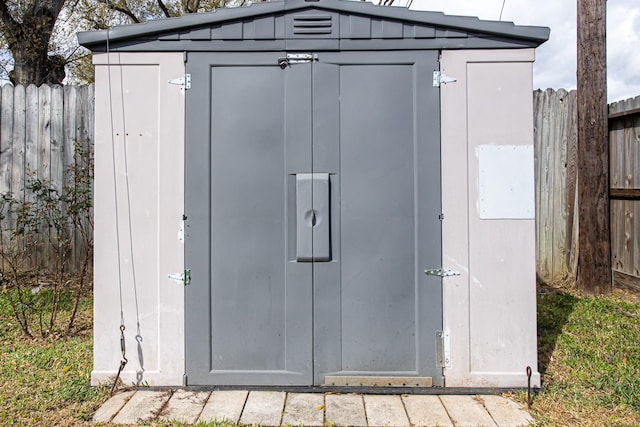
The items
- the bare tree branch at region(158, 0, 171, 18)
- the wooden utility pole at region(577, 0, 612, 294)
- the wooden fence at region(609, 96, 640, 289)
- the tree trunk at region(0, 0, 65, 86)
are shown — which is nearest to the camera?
the wooden fence at region(609, 96, 640, 289)

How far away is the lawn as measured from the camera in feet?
9.40

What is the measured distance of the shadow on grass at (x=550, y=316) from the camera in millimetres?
3887

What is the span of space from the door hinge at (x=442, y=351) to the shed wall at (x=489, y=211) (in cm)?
8

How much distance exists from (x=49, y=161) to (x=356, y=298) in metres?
4.52

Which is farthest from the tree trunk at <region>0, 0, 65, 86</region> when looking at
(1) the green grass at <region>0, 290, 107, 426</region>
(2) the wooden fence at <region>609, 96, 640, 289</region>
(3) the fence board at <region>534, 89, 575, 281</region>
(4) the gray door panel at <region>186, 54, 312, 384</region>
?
(2) the wooden fence at <region>609, 96, 640, 289</region>

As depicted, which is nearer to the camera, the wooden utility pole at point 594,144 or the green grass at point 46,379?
the green grass at point 46,379

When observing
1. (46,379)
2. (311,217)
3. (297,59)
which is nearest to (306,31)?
(297,59)

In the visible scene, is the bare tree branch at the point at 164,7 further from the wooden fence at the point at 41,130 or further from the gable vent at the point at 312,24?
the gable vent at the point at 312,24

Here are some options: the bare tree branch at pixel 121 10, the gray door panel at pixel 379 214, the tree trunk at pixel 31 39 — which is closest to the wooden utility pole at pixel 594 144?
the gray door panel at pixel 379 214

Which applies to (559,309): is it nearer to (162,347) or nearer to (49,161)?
(162,347)

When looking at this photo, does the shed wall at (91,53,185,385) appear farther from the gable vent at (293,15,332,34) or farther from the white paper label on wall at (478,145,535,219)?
the white paper label on wall at (478,145,535,219)

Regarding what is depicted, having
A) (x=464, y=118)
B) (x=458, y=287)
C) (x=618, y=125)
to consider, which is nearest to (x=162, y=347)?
(x=458, y=287)

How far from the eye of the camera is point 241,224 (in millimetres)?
3236

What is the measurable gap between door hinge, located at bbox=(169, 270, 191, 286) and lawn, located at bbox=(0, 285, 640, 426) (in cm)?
91
